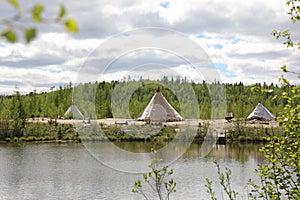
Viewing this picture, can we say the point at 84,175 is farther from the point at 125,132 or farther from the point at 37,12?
the point at 125,132

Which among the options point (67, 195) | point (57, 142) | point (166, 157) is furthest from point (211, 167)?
point (57, 142)

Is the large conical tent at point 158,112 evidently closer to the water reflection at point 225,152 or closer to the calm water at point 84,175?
the water reflection at point 225,152

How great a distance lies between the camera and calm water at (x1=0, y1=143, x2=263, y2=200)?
9.80m

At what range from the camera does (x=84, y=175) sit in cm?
1205

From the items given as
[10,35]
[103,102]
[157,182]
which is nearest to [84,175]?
[157,182]

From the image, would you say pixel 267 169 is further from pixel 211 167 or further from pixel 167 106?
pixel 167 106

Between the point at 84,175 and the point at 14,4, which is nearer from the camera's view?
the point at 14,4

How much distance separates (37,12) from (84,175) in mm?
11617

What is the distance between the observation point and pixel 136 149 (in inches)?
733

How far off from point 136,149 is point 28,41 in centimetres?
1803

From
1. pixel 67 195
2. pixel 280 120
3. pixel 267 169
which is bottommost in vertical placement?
pixel 67 195

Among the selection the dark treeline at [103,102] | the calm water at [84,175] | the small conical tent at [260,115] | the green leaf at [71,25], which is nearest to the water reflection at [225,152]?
the calm water at [84,175]

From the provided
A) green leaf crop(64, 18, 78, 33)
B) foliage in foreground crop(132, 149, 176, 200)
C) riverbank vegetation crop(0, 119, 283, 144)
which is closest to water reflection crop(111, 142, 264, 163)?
riverbank vegetation crop(0, 119, 283, 144)

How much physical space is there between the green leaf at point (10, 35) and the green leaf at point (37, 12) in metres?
0.04
